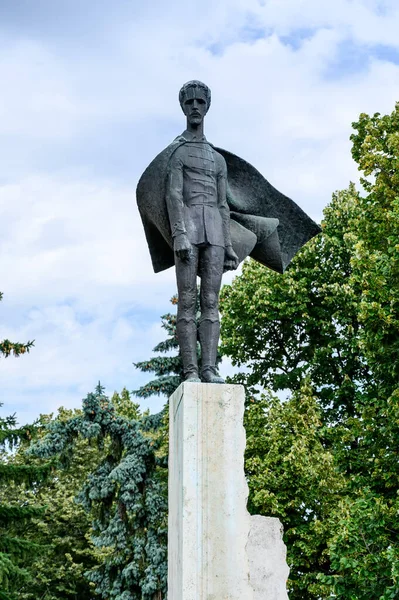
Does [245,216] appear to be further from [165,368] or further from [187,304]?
[165,368]

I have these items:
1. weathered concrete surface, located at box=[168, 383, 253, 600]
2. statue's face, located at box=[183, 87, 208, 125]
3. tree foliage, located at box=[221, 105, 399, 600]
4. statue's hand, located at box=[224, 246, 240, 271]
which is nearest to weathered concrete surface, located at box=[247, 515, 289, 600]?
weathered concrete surface, located at box=[168, 383, 253, 600]

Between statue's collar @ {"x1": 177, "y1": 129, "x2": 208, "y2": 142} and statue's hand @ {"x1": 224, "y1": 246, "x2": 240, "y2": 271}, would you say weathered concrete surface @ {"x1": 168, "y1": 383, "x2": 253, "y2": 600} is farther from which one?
statue's collar @ {"x1": 177, "y1": 129, "x2": 208, "y2": 142}

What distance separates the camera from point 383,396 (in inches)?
586

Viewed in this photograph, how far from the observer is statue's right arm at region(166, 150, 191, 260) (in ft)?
22.6

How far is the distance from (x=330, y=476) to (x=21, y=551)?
6876 millimetres

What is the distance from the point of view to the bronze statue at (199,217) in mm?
6945

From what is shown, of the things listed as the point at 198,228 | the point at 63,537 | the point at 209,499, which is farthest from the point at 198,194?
the point at 63,537

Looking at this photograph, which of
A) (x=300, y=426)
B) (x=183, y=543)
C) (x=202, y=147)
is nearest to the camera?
(x=183, y=543)

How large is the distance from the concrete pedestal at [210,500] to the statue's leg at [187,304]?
510 millimetres

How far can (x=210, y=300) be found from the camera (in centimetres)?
701

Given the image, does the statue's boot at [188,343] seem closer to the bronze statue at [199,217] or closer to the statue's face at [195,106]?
the bronze statue at [199,217]

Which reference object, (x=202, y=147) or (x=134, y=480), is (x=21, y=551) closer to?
(x=134, y=480)

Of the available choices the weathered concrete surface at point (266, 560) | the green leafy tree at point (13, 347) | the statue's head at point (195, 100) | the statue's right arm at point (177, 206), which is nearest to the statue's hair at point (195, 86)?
the statue's head at point (195, 100)

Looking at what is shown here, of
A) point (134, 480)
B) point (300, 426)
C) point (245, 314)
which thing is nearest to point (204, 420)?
point (134, 480)
